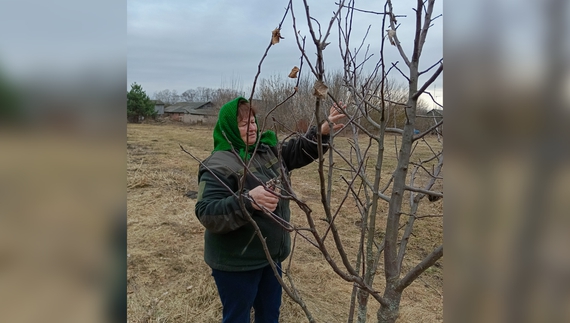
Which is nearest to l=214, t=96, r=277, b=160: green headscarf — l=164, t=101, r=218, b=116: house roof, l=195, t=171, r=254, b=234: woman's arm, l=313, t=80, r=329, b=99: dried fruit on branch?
l=195, t=171, r=254, b=234: woman's arm

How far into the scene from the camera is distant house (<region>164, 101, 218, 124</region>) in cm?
4209

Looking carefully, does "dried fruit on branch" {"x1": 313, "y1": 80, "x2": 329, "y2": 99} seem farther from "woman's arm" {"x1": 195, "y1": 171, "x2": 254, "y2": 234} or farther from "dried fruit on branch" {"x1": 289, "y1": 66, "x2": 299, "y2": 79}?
"woman's arm" {"x1": 195, "y1": 171, "x2": 254, "y2": 234}

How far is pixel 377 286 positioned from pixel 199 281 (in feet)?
7.66

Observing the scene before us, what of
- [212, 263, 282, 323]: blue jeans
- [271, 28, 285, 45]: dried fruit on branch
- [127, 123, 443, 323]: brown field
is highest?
[271, 28, 285, 45]: dried fruit on branch

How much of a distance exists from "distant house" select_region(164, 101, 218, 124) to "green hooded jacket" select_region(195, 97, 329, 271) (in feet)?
121

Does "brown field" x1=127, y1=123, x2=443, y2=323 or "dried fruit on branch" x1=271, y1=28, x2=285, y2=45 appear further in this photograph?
"brown field" x1=127, y1=123, x2=443, y2=323

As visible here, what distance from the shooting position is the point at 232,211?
180cm

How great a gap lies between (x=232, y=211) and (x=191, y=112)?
1731 inches

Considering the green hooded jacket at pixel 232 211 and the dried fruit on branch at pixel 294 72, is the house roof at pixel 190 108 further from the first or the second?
the dried fruit on branch at pixel 294 72

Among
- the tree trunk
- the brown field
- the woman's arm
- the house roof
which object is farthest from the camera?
the house roof

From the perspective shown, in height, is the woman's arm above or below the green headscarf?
below

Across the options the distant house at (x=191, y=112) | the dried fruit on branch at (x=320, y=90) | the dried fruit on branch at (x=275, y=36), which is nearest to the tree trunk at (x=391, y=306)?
the dried fruit on branch at (x=320, y=90)

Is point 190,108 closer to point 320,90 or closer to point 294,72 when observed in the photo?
point 294,72
